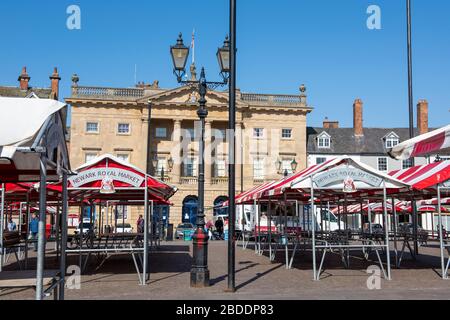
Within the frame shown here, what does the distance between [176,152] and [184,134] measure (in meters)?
2.10

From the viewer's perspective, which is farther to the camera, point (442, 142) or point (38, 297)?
point (442, 142)

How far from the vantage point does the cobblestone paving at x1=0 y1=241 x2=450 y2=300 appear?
34.5 ft

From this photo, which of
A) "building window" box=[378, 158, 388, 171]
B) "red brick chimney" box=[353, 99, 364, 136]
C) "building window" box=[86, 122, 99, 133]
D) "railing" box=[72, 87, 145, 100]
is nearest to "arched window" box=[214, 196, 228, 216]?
"railing" box=[72, 87, 145, 100]

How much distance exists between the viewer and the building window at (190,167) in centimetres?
5466

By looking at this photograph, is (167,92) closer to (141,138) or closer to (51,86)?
(141,138)

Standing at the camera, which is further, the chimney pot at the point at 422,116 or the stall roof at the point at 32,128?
the chimney pot at the point at 422,116

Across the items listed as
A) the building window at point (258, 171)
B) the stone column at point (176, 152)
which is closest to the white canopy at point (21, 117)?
the stone column at point (176, 152)

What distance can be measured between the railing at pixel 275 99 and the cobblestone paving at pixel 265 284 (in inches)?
1582

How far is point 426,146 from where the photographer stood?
8727mm

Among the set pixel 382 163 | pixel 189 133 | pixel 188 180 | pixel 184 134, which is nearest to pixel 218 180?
pixel 188 180

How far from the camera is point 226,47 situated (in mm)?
13828

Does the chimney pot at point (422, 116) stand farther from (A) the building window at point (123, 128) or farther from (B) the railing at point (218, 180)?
(A) the building window at point (123, 128)
